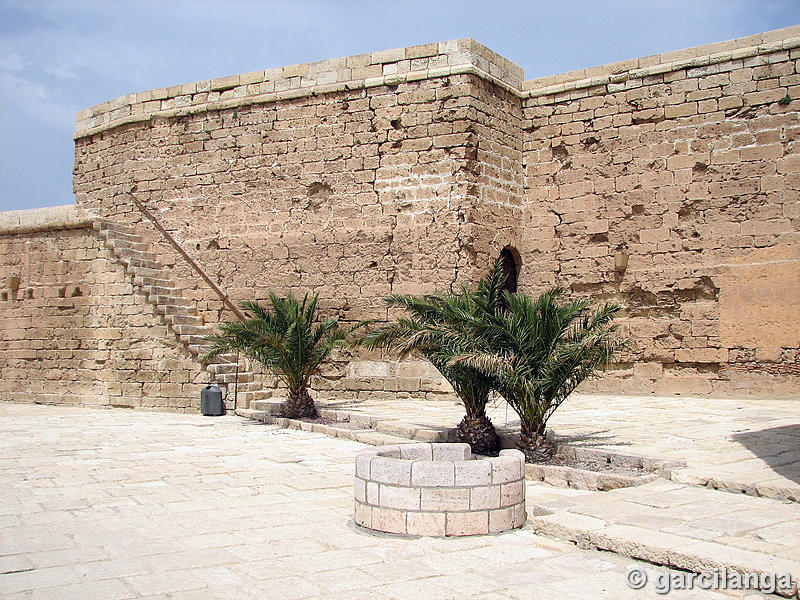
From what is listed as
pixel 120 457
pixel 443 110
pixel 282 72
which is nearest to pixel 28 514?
pixel 120 457

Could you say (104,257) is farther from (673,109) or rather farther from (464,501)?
(464,501)

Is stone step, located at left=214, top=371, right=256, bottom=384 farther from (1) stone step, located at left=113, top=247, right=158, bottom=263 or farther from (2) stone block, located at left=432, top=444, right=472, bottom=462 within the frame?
(2) stone block, located at left=432, top=444, right=472, bottom=462

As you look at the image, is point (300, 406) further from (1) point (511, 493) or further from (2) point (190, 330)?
(1) point (511, 493)

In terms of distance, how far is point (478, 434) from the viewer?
25.5 feet

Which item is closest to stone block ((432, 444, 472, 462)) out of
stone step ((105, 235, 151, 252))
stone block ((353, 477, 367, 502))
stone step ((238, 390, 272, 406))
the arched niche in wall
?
stone block ((353, 477, 367, 502))

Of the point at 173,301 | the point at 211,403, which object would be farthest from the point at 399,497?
the point at 173,301

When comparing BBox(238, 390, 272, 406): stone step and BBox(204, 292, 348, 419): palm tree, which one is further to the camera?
BBox(238, 390, 272, 406): stone step

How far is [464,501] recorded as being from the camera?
15.8 feet

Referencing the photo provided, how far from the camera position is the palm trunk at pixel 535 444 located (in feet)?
22.9

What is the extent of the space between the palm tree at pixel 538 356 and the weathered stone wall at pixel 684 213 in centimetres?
497

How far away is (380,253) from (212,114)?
437cm

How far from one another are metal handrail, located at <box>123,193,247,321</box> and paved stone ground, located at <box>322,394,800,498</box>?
3.31 meters

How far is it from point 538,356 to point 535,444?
80 centimetres

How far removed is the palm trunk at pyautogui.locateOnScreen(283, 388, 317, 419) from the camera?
10.5 m
